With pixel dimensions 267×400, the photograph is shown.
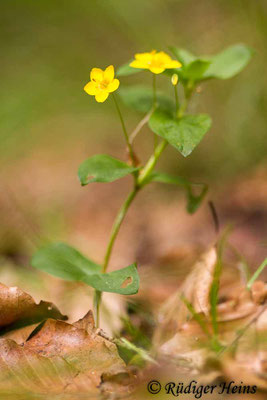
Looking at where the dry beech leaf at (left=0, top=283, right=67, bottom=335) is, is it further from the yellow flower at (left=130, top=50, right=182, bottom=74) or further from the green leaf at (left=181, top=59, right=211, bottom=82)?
the green leaf at (left=181, top=59, right=211, bottom=82)

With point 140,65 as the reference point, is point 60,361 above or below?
below

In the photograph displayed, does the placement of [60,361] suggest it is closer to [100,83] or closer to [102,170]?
[102,170]

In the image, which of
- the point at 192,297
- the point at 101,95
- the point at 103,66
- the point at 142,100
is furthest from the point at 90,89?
the point at 103,66

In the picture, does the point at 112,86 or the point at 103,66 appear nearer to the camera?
the point at 112,86

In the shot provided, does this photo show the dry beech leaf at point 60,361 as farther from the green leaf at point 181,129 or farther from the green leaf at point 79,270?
the green leaf at point 181,129

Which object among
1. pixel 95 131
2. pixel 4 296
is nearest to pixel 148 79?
pixel 95 131

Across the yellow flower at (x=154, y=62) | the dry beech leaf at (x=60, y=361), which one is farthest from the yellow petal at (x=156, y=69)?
the dry beech leaf at (x=60, y=361)

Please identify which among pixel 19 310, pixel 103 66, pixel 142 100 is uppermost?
pixel 103 66
